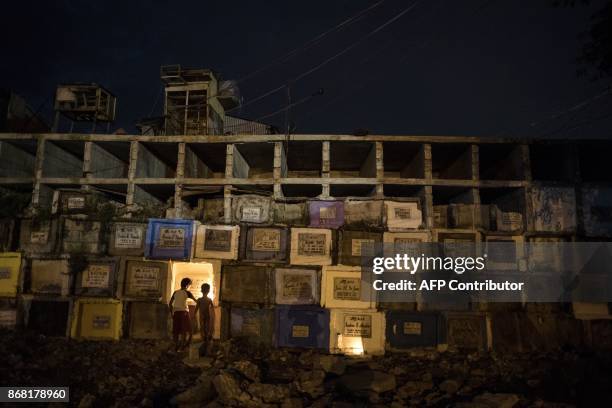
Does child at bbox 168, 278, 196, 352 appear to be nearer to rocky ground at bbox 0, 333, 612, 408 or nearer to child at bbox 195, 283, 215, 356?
child at bbox 195, 283, 215, 356

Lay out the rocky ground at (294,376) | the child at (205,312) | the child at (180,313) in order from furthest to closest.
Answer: the child at (205,312)
the child at (180,313)
the rocky ground at (294,376)

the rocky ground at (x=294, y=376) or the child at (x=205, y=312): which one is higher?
the child at (x=205, y=312)

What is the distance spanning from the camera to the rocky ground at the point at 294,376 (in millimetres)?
7250

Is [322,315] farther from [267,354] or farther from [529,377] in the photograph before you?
[529,377]

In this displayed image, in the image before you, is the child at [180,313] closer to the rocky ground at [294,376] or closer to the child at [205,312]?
the child at [205,312]

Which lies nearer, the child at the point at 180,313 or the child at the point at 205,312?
the child at the point at 180,313

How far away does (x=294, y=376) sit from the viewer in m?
8.72

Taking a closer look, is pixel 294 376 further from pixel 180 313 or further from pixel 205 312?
pixel 180 313

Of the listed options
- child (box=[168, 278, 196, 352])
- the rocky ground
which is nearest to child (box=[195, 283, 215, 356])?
child (box=[168, 278, 196, 352])

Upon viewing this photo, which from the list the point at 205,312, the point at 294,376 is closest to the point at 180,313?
the point at 205,312

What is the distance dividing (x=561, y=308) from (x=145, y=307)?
11680 mm

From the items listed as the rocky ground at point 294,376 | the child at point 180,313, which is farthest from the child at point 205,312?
the rocky ground at point 294,376

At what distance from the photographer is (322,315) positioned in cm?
1080

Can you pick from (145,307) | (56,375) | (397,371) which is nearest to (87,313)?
(145,307)
